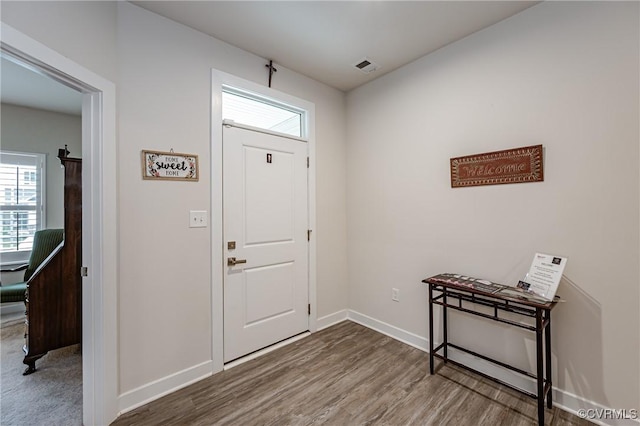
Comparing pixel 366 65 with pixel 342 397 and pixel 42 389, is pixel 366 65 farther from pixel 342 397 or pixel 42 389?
pixel 42 389

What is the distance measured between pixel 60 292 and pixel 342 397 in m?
2.56

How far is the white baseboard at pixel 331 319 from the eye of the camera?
2.97 metres

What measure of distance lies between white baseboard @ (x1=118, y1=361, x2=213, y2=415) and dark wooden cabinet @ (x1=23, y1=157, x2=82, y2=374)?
1096 mm

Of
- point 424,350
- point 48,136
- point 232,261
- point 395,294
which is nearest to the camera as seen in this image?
point 232,261

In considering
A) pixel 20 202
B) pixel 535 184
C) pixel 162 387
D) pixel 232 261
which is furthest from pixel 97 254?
pixel 20 202

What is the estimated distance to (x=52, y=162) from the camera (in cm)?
376

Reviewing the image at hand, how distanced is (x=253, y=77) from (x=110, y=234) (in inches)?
68.6

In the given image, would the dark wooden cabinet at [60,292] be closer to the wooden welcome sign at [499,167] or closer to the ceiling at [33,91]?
the ceiling at [33,91]

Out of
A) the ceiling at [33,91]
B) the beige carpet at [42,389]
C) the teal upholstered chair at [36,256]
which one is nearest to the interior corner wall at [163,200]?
the beige carpet at [42,389]

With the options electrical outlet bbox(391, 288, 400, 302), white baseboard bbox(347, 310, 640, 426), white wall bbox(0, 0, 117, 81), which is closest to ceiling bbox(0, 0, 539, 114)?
white wall bbox(0, 0, 117, 81)

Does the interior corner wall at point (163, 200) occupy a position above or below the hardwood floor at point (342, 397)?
above

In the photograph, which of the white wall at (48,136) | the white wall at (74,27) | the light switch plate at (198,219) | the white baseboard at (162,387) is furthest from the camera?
the white wall at (48,136)

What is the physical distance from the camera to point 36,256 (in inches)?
122

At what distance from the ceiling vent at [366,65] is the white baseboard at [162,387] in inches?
119
